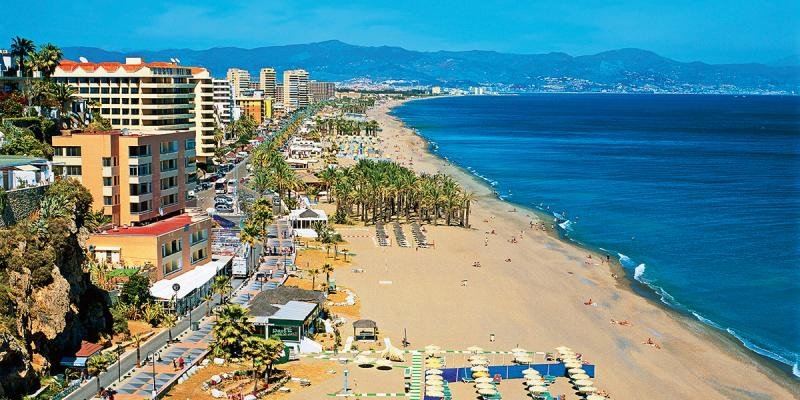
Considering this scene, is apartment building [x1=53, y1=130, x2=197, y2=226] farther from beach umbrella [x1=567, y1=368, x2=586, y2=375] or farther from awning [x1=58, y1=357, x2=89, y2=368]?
beach umbrella [x1=567, y1=368, x2=586, y2=375]

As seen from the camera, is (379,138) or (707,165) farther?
(379,138)

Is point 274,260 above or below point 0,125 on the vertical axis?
below

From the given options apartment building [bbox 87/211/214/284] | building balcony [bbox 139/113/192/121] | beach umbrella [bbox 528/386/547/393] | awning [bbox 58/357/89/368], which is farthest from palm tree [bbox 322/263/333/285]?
building balcony [bbox 139/113/192/121]

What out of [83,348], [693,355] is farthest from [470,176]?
[83,348]

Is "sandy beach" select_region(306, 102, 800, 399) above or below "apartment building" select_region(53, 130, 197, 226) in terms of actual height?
below

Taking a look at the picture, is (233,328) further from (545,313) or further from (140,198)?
(545,313)

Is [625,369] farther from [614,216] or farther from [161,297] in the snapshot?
[614,216]

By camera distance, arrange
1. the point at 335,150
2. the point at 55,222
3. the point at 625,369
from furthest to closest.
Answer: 1. the point at 335,150
2. the point at 625,369
3. the point at 55,222
